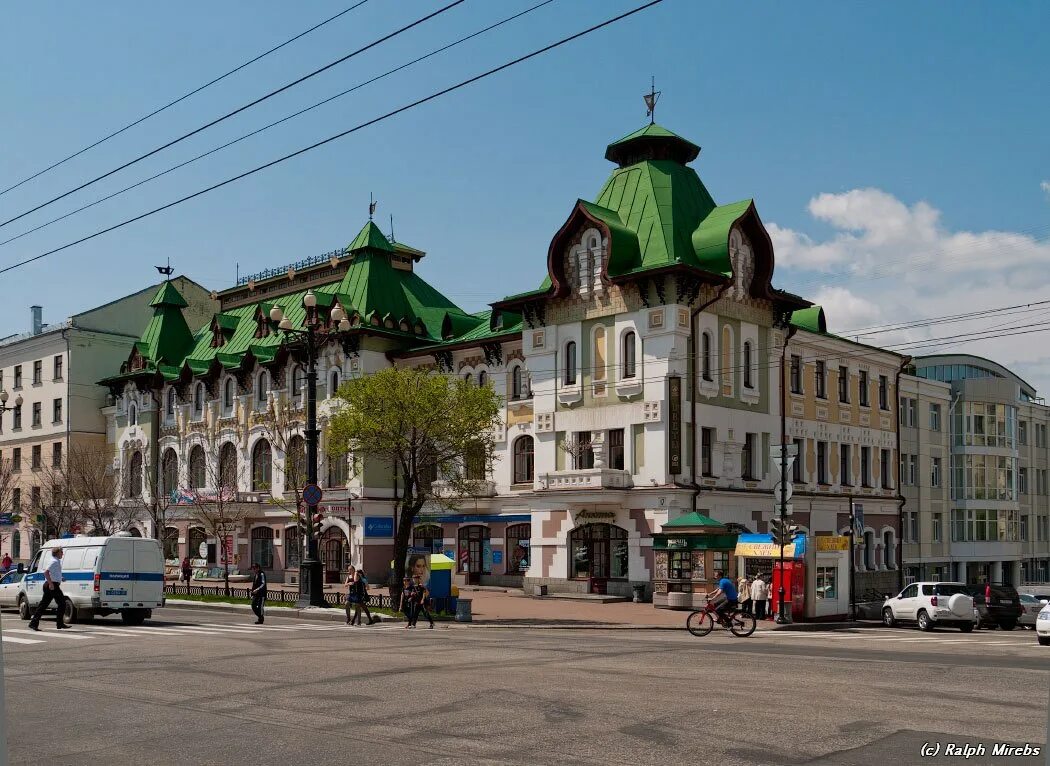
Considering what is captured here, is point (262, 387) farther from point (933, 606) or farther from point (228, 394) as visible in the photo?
point (933, 606)

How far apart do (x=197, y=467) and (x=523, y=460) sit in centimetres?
2366

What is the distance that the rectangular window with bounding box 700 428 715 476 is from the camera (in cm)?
4519

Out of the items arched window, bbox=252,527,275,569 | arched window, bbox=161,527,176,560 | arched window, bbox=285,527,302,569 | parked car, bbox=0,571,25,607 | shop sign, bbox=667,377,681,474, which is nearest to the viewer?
parked car, bbox=0,571,25,607

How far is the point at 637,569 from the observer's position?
43.5 metres

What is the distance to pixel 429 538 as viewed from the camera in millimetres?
54375

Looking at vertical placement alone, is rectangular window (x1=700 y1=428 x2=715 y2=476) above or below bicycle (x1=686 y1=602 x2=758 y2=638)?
above

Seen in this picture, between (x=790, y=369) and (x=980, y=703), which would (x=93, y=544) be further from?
(x=790, y=369)

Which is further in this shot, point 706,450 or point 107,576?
point 706,450

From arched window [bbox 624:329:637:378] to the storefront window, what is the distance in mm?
11523

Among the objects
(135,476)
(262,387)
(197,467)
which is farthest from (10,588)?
(135,476)

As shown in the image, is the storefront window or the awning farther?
the storefront window

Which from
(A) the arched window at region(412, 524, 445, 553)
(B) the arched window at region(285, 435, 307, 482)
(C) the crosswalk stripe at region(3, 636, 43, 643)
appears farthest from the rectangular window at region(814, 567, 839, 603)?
(B) the arched window at region(285, 435, 307, 482)

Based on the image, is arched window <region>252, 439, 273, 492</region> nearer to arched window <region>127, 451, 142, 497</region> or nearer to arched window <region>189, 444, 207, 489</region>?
arched window <region>189, 444, 207, 489</region>

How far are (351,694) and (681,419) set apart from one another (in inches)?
1205
